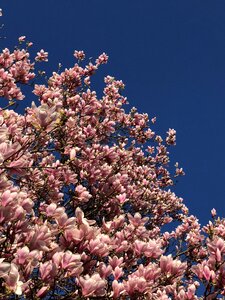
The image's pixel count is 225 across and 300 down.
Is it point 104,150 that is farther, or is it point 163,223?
point 163,223

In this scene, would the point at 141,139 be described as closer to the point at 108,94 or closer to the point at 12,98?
the point at 108,94

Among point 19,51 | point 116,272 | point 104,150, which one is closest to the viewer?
point 116,272

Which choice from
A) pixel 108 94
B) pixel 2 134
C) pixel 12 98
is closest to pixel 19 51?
pixel 12 98

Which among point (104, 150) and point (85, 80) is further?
point (85, 80)

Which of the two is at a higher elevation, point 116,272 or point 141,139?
point 141,139

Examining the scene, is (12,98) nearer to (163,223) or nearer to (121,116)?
(121,116)

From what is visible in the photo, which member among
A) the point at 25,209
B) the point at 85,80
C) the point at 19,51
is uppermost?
the point at 85,80

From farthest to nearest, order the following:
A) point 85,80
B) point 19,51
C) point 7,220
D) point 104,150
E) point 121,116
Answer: point 121,116 → point 85,80 → point 19,51 → point 104,150 → point 7,220

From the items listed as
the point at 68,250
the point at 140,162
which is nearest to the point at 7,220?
the point at 68,250

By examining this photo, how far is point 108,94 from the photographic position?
11227 mm

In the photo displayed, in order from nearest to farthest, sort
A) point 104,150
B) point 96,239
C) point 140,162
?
point 96,239 → point 104,150 → point 140,162

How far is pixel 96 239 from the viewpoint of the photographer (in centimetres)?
322

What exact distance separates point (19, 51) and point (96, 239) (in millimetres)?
5867

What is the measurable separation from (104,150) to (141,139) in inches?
229
